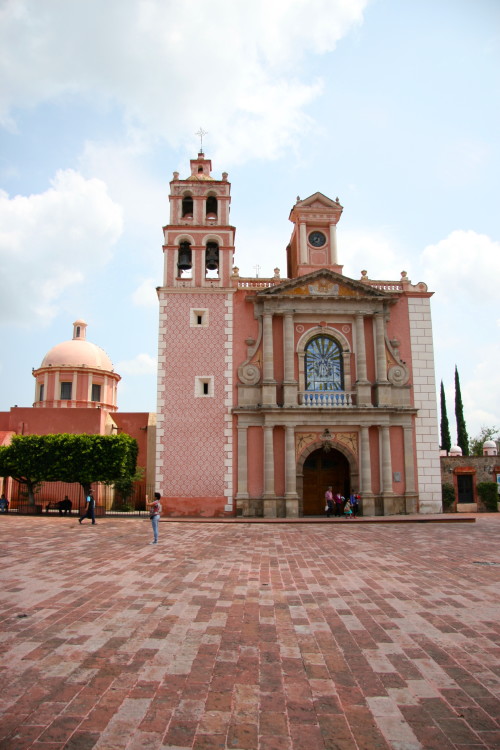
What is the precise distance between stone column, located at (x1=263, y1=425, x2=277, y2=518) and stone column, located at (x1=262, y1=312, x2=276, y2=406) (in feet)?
4.38

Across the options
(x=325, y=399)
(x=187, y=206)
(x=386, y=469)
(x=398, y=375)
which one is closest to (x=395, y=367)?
(x=398, y=375)

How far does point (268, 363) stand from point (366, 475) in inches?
264

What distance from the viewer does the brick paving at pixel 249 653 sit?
3881 millimetres

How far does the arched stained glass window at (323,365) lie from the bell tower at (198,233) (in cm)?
528

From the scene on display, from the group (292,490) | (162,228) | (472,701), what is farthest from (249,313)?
(472,701)

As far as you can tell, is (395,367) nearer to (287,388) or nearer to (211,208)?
→ (287,388)

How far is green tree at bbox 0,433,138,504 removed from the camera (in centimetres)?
2509

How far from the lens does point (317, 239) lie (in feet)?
88.9

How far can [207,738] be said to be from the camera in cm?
377

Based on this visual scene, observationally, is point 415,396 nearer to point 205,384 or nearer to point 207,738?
point 205,384

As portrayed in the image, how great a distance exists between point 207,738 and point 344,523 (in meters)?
17.8

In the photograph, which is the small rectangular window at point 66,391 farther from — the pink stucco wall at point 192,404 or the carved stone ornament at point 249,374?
the carved stone ornament at point 249,374

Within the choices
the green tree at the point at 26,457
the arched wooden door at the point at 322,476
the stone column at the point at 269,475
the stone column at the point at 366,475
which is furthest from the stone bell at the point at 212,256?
the green tree at the point at 26,457

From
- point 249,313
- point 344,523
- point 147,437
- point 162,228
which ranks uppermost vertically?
point 162,228
